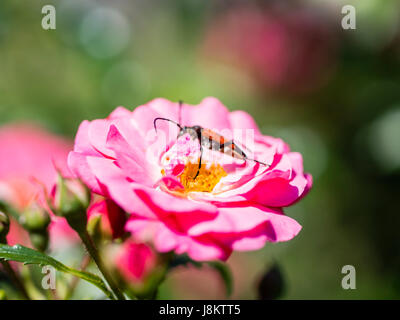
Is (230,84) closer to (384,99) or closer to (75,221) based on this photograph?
(384,99)

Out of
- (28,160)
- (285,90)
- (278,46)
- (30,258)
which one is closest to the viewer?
(30,258)

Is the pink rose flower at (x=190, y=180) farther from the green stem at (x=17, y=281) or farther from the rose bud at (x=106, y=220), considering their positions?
the green stem at (x=17, y=281)

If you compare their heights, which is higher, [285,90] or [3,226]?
[285,90]

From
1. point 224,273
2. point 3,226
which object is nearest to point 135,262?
point 3,226

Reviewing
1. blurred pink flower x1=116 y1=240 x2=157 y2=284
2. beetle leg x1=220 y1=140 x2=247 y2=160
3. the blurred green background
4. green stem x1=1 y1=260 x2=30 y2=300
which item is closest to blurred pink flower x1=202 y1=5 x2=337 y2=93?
the blurred green background

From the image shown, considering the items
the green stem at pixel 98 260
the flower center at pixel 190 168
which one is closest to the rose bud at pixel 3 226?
the green stem at pixel 98 260

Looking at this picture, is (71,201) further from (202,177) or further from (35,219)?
(202,177)

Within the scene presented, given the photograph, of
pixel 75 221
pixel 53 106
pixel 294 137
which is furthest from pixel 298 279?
pixel 75 221

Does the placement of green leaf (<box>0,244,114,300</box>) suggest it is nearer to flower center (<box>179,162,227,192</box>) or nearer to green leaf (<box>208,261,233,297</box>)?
flower center (<box>179,162,227,192</box>)
